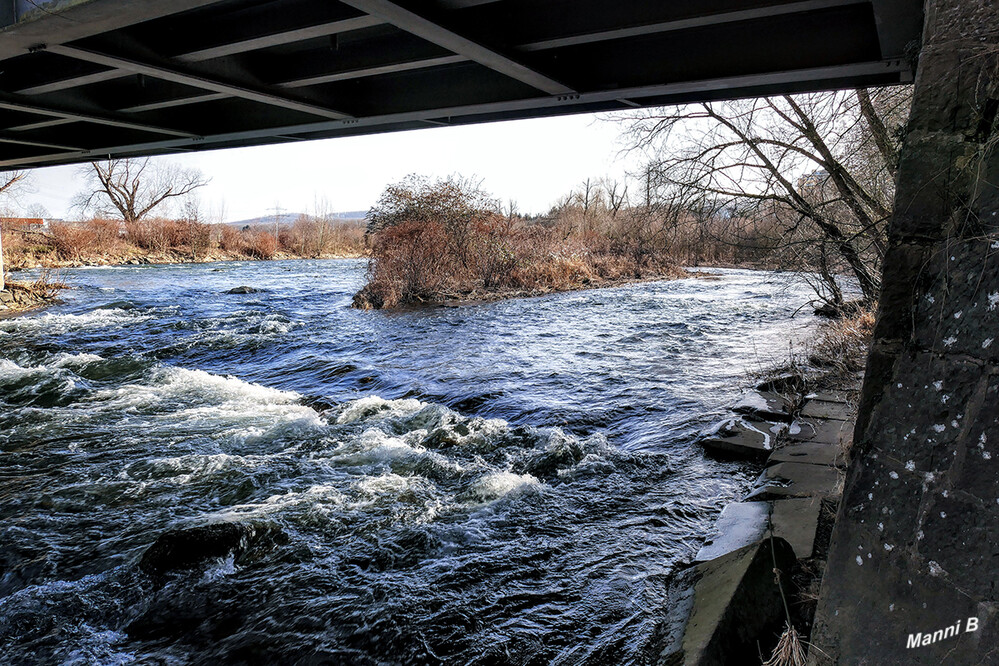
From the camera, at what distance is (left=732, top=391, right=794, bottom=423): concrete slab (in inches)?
303

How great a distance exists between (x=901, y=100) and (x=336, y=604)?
9151mm

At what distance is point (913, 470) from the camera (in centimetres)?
234

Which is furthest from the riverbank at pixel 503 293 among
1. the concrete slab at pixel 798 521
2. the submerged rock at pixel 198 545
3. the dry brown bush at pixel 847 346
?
→ the concrete slab at pixel 798 521

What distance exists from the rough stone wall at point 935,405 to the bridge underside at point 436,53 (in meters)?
2.80

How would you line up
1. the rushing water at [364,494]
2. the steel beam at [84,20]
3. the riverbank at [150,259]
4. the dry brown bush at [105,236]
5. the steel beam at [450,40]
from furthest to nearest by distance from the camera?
1. the dry brown bush at [105,236]
2. the riverbank at [150,259]
3. the steel beam at [450,40]
4. the steel beam at [84,20]
5. the rushing water at [364,494]

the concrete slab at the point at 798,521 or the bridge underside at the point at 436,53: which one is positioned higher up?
the bridge underside at the point at 436,53

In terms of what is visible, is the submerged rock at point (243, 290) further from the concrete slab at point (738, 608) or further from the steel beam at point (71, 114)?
the concrete slab at point (738, 608)

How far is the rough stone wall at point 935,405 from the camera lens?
2.18 metres

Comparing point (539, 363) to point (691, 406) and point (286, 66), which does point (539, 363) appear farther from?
point (286, 66)

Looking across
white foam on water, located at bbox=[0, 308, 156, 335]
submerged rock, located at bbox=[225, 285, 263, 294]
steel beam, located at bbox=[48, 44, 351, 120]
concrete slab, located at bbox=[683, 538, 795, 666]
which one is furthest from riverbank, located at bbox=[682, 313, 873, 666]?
submerged rock, located at bbox=[225, 285, 263, 294]

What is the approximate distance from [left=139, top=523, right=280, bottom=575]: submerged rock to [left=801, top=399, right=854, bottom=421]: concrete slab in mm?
5936

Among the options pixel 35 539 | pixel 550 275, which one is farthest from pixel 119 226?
pixel 35 539

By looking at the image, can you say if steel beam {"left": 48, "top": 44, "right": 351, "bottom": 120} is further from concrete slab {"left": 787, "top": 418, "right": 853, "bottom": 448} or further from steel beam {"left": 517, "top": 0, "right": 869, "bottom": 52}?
concrete slab {"left": 787, "top": 418, "right": 853, "bottom": 448}

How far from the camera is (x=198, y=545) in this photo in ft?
16.3
